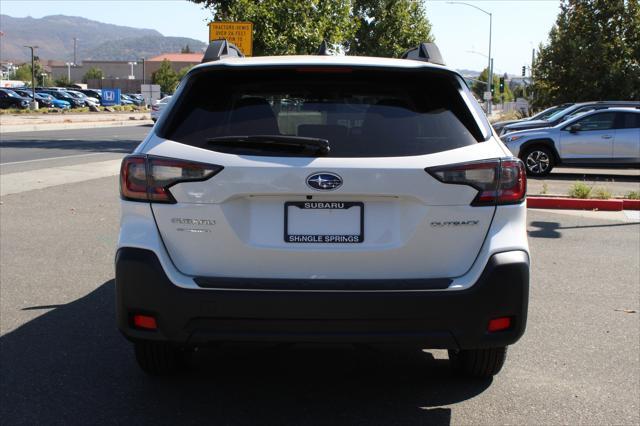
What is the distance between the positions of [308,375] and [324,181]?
1671 mm

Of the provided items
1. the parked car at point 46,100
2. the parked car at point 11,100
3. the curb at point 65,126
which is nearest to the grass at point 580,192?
the curb at point 65,126

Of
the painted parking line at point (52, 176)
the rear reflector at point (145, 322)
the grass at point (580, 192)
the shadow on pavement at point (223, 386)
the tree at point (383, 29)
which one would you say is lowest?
the shadow on pavement at point (223, 386)

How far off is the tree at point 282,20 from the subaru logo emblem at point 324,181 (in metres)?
22.4

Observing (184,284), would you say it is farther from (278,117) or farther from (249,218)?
(278,117)

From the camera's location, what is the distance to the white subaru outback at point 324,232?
352 centimetres

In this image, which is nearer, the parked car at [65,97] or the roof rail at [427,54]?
the roof rail at [427,54]

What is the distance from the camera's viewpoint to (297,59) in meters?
4.00

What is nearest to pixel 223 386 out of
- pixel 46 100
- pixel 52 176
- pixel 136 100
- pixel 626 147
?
pixel 52 176

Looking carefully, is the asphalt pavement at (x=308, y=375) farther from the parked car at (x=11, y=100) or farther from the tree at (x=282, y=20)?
the parked car at (x=11, y=100)

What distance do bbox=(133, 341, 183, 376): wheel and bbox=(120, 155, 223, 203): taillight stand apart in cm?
102

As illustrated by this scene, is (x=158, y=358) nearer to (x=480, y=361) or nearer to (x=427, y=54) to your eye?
(x=480, y=361)

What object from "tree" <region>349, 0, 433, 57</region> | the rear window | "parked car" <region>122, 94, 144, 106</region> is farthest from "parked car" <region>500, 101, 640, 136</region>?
"parked car" <region>122, 94, 144, 106</region>

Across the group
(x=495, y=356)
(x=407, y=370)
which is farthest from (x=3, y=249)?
(x=495, y=356)

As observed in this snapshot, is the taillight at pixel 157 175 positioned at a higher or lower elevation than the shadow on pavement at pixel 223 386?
higher
